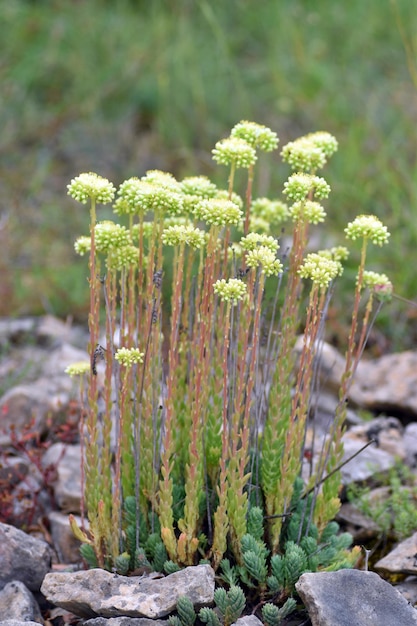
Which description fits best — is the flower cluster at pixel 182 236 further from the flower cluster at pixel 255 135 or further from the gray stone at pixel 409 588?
the gray stone at pixel 409 588

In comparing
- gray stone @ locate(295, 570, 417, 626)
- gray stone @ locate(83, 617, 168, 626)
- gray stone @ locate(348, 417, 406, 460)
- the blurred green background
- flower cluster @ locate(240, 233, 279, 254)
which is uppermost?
the blurred green background

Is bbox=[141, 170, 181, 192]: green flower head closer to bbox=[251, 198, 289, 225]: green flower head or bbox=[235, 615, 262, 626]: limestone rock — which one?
bbox=[251, 198, 289, 225]: green flower head

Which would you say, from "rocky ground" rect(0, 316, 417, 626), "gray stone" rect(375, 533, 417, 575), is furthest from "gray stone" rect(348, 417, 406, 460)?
"gray stone" rect(375, 533, 417, 575)

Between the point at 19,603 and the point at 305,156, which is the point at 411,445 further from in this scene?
the point at 19,603

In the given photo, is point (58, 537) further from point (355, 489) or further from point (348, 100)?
point (348, 100)

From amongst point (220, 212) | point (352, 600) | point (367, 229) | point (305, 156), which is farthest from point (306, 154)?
point (352, 600)

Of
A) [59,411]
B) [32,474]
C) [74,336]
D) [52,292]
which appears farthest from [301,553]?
[52,292]
